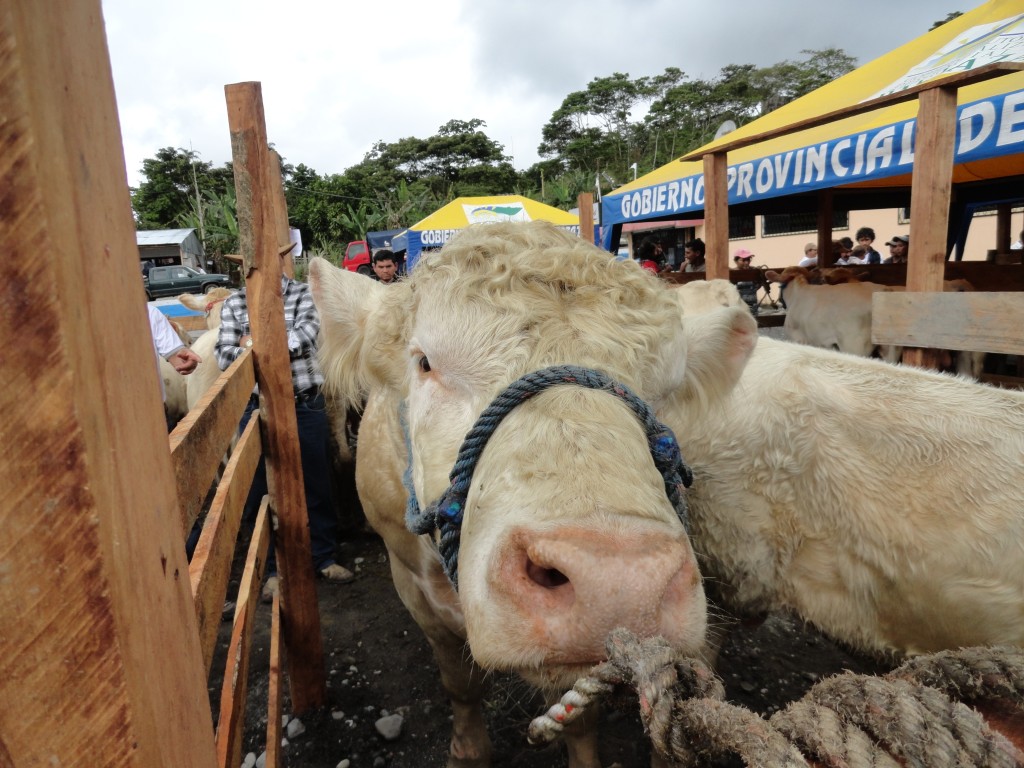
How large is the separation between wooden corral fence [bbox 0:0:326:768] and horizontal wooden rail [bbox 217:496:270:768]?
74 centimetres

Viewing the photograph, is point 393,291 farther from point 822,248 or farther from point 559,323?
point 822,248

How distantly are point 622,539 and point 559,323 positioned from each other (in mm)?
720

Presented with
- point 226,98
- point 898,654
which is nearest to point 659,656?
point 898,654

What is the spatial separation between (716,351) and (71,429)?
6.56 feet

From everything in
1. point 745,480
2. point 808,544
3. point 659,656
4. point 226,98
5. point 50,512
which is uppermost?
point 226,98

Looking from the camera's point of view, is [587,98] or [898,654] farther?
[587,98]

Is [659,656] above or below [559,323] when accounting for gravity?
below

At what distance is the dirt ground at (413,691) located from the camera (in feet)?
9.07

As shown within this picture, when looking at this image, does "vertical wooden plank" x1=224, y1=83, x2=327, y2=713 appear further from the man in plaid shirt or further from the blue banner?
the blue banner

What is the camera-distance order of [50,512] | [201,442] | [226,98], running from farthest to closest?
[226,98]
[201,442]
[50,512]

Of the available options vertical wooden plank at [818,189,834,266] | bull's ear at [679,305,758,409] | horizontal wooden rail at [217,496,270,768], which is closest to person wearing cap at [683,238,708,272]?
vertical wooden plank at [818,189,834,266]

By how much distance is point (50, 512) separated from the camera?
0.49 metres

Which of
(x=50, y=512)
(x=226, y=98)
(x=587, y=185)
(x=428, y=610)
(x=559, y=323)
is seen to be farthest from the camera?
(x=587, y=185)

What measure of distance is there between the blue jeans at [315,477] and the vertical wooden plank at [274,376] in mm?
1323
